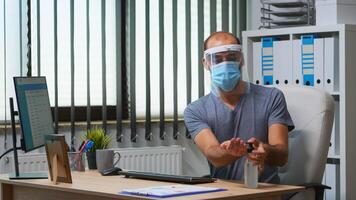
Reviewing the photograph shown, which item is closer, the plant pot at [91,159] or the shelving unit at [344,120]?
the plant pot at [91,159]

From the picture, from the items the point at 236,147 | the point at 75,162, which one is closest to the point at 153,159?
the point at 75,162

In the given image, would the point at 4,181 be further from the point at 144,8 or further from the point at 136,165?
the point at 144,8

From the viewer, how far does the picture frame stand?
8.48ft

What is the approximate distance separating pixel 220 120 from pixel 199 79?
184 centimetres

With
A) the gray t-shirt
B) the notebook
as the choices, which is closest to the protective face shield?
the gray t-shirt

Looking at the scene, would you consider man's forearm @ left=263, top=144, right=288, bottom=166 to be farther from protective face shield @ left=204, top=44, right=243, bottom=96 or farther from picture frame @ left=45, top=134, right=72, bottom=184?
picture frame @ left=45, top=134, right=72, bottom=184

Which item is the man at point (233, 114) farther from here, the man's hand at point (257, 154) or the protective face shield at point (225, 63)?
the man's hand at point (257, 154)

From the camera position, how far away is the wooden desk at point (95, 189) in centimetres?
224

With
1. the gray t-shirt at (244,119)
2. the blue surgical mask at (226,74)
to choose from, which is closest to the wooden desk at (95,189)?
the gray t-shirt at (244,119)

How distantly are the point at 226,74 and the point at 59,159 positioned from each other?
75 centimetres

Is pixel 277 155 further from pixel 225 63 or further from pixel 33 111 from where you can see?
pixel 33 111

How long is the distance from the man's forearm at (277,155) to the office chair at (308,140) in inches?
9.0

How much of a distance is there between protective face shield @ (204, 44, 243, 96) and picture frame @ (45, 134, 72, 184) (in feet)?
2.28

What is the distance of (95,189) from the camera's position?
92.7 inches
